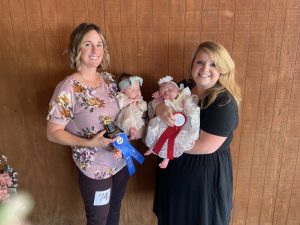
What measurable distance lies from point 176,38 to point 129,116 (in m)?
0.52

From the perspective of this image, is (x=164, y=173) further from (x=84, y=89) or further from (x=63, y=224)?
(x=63, y=224)

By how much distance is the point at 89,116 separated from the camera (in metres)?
1.58

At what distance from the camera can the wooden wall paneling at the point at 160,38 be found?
68.7 inches

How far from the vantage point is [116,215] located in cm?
192

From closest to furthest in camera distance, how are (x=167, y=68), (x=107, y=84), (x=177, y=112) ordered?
(x=177, y=112)
(x=107, y=84)
(x=167, y=68)

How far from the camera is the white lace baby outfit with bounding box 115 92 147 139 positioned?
1.63 m

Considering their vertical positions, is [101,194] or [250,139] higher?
[250,139]

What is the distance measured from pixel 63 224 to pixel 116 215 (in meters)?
0.56

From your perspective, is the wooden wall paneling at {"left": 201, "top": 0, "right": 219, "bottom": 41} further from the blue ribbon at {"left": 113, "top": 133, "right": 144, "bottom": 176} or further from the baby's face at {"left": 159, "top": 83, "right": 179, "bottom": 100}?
the blue ribbon at {"left": 113, "top": 133, "right": 144, "bottom": 176}

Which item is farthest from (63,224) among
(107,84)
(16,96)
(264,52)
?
(264,52)

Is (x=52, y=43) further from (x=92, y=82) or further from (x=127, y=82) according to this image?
(x=127, y=82)

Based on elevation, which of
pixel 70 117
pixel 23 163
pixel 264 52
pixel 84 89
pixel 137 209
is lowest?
pixel 137 209

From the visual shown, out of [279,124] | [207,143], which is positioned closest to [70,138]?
[207,143]

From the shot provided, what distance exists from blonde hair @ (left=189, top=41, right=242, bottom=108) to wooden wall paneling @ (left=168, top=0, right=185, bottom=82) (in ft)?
0.91
